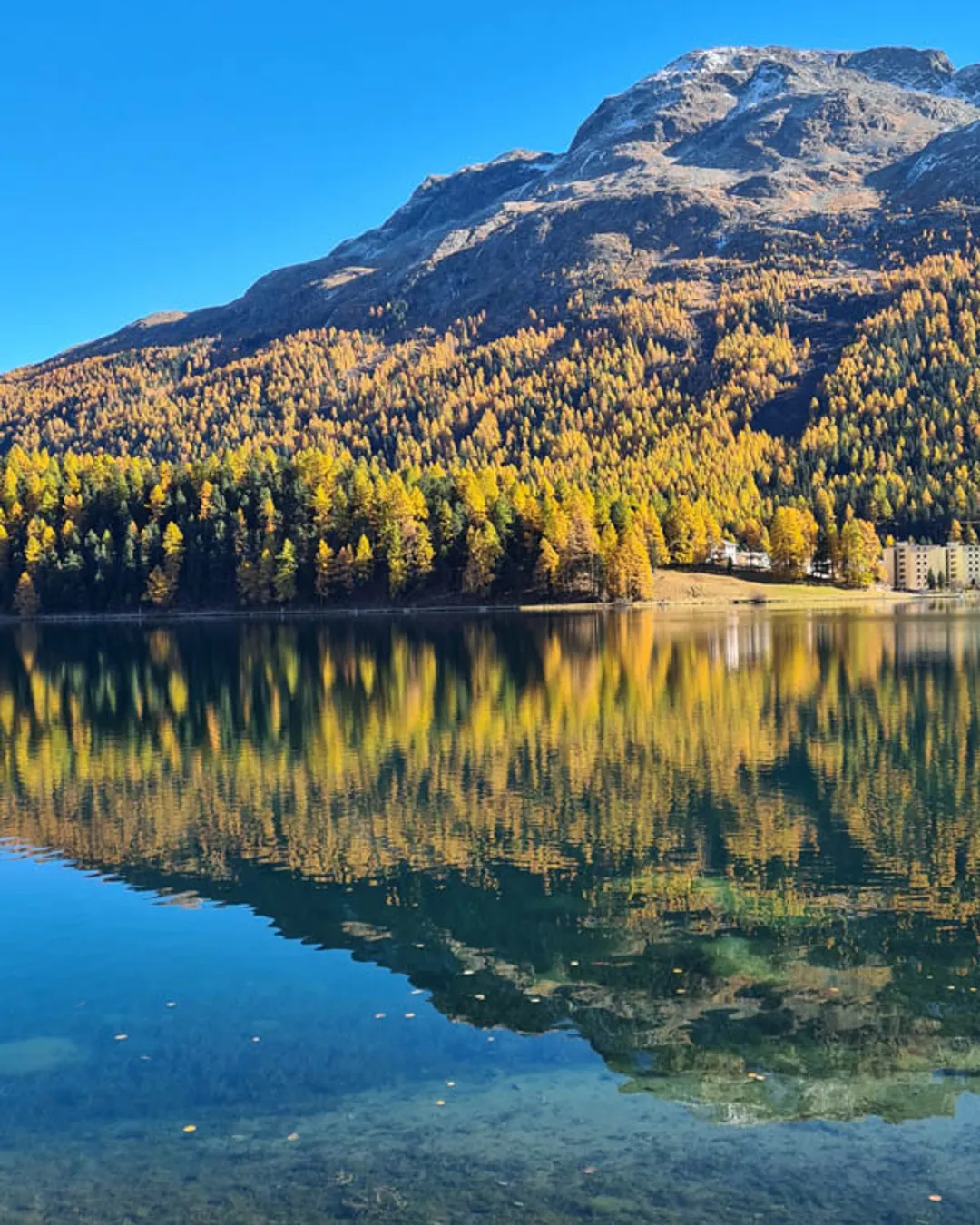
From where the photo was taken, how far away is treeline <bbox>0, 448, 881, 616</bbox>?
172m

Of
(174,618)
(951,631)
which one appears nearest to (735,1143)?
(951,631)

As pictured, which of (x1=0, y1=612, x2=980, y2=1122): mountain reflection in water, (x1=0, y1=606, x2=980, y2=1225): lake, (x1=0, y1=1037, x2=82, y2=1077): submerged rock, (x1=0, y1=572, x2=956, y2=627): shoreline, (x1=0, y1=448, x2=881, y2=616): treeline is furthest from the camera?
(x1=0, y1=448, x2=881, y2=616): treeline

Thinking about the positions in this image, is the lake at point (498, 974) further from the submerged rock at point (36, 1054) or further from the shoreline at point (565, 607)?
the shoreline at point (565, 607)

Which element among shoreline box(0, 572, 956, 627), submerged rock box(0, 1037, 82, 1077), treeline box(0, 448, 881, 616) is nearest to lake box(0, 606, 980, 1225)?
submerged rock box(0, 1037, 82, 1077)

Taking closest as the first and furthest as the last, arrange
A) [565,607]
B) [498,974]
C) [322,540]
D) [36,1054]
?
[36,1054], [498,974], [565,607], [322,540]

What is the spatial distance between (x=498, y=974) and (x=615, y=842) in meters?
9.62

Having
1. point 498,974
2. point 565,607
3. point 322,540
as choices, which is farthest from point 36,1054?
point 322,540

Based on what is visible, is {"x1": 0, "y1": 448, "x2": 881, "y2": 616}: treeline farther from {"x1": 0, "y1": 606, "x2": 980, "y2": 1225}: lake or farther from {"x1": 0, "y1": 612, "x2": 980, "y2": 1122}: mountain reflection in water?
{"x1": 0, "y1": 606, "x2": 980, "y2": 1225}: lake

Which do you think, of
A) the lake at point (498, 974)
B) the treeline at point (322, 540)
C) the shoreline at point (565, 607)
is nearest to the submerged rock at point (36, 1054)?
the lake at point (498, 974)

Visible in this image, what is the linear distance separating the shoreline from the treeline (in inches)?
82.8

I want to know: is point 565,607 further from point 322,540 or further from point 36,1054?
point 36,1054

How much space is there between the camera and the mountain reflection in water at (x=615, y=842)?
17.5 meters

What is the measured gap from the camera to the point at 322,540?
177000mm

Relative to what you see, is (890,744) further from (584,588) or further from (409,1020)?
(584,588)
